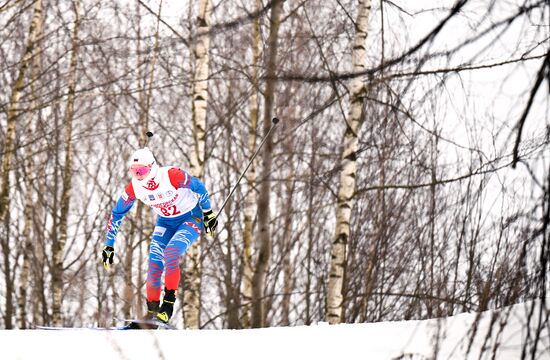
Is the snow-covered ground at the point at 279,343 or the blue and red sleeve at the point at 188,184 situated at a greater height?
the blue and red sleeve at the point at 188,184

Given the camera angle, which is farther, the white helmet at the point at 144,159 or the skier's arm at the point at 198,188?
the skier's arm at the point at 198,188

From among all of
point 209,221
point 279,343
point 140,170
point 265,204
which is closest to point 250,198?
point 265,204

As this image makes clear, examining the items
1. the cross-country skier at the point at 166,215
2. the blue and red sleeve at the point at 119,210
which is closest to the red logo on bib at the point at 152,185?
the cross-country skier at the point at 166,215

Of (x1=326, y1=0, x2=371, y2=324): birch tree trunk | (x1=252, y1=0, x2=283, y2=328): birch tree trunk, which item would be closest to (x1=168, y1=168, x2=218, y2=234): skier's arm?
(x1=252, y1=0, x2=283, y2=328): birch tree trunk

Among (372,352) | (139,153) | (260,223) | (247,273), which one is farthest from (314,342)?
(247,273)

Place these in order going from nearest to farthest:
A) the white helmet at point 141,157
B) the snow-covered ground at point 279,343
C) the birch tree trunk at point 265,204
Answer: the snow-covered ground at point 279,343 < the white helmet at point 141,157 < the birch tree trunk at point 265,204

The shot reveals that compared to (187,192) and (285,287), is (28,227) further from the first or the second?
(187,192)

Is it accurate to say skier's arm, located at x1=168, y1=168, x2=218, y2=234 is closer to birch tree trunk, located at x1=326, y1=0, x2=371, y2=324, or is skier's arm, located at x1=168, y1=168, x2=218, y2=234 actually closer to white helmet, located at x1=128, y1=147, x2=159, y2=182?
white helmet, located at x1=128, y1=147, x2=159, y2=182

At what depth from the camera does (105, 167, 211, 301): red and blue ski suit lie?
620cm

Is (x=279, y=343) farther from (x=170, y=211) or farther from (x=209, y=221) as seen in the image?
(x=170, y=211)

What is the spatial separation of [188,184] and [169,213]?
1.30 ft

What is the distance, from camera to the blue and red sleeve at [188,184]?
6.21 m

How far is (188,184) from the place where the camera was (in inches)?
246

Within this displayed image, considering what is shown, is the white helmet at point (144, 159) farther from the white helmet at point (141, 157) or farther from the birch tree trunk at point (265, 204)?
the birch tree trunk at point (265, 204)
